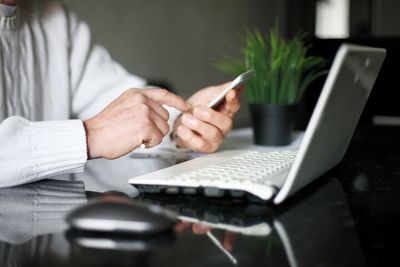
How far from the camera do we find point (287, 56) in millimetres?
1497

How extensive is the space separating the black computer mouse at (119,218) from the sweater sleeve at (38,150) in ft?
1.16

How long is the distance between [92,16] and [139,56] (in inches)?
18.8

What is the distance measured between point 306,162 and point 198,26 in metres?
3.57

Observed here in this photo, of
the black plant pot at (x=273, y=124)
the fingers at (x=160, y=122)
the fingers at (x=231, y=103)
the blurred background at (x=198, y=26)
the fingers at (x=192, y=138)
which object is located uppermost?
the fingers at (x=160, y=122)

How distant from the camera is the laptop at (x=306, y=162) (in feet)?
2.18

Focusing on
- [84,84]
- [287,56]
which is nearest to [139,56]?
[84,84]

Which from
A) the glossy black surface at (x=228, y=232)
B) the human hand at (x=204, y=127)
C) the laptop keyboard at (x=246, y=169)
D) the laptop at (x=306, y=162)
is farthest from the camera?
the human hand at (x=204, y=127)

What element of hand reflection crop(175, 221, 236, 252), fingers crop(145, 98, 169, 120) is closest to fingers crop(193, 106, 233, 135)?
fingers crop(145, 98, 169, 120)

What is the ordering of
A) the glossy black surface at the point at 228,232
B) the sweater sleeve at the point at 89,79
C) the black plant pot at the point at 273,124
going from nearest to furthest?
the glossy black surface at the point at 228,232 → the black plant pot at the point at 273,124 → the sweater sleeve at the point at 89,79

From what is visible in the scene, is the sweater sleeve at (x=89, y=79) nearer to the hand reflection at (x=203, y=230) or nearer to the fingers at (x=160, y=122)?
the fingers at (x=160, y=122)

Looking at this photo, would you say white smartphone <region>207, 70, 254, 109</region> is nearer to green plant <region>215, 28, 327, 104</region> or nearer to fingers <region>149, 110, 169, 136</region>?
fingers <region>149, 110, 169, 136</region>

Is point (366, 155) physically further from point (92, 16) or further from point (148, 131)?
point (92, 16)

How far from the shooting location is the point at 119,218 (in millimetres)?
583

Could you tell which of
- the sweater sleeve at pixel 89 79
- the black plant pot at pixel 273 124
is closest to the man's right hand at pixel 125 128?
the black plant pot at pixel 273 124
